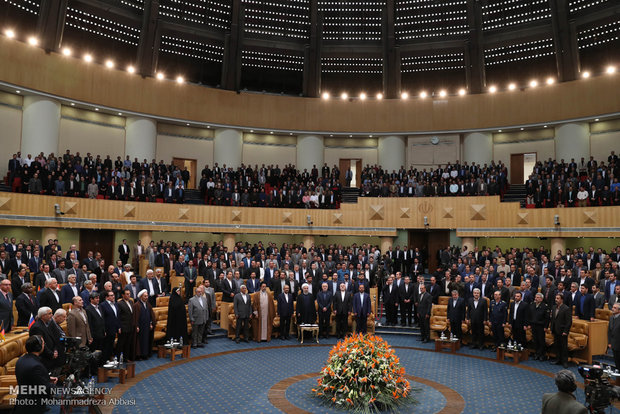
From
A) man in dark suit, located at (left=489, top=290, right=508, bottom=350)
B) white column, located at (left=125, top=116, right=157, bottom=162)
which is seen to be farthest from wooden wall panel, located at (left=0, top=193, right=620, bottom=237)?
man in dark suit, located at (left=489, top=290, right=508, bottom=350)

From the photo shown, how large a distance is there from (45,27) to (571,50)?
2385cm

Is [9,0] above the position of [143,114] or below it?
above

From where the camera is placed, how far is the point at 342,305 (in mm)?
13250

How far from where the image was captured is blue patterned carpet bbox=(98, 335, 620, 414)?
7723mm

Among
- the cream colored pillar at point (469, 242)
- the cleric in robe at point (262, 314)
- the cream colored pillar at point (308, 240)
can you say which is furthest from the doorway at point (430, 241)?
the cleric in robe at point (262, 314)

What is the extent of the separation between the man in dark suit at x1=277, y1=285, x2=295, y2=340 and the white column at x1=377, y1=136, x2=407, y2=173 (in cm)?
1625

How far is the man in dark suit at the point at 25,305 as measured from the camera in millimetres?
9297

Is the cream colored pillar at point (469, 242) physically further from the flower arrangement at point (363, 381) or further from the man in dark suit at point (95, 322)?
the man in dark suit at point (95, 322)

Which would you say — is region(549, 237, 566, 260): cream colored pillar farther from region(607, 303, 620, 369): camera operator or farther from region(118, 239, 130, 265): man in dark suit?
region(118, 239, 130, 265): man in dark suit

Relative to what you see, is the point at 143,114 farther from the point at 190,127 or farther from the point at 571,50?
the point at 571,50

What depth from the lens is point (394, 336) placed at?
46.0 feet

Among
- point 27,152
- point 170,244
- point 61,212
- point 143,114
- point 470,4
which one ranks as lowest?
point 170,244

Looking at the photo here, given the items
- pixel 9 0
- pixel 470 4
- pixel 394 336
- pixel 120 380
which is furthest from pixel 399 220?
pixel 9 0

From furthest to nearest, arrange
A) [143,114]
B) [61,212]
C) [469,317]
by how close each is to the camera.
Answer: [143,114] → [61,212] → [469,317]
